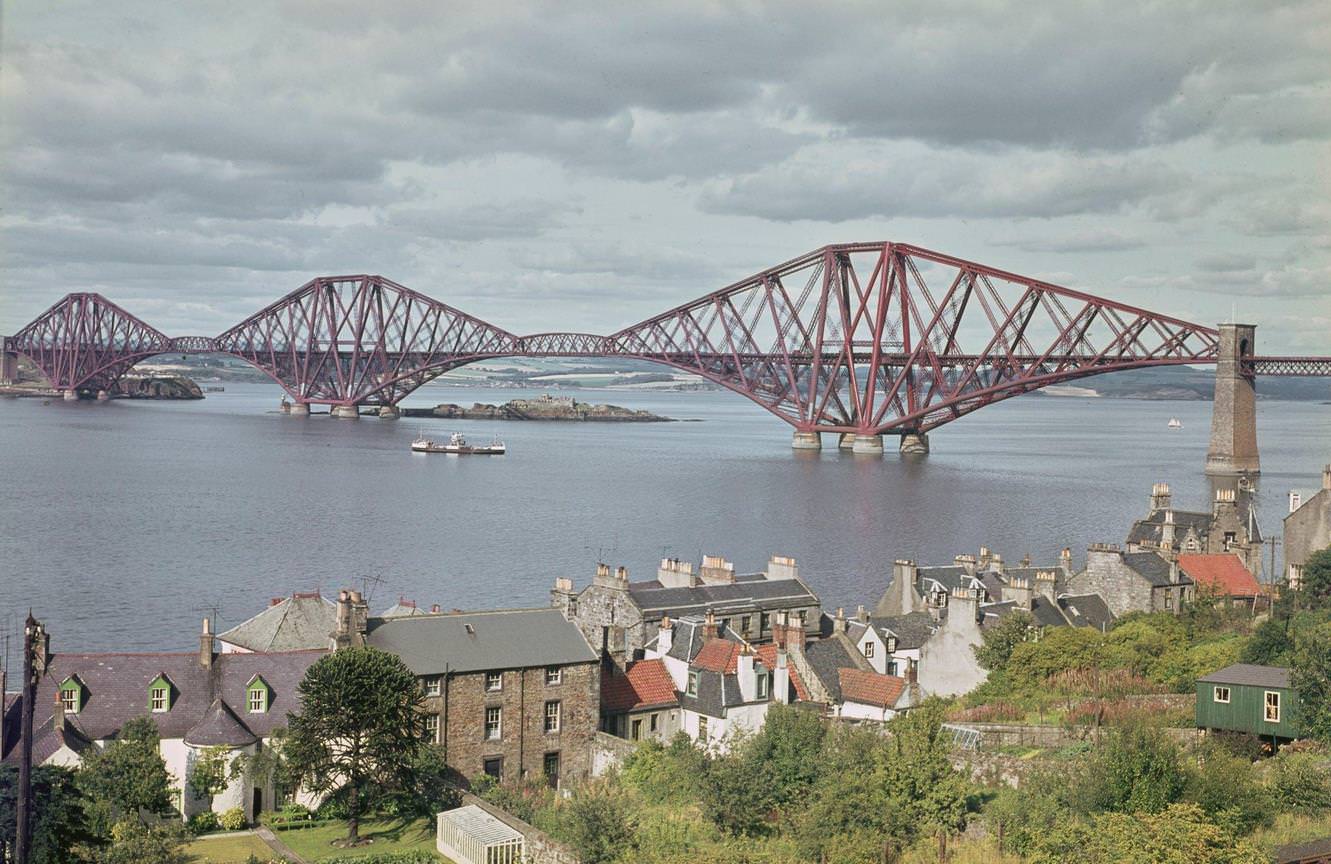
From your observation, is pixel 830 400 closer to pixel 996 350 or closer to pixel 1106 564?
pixel 996 350

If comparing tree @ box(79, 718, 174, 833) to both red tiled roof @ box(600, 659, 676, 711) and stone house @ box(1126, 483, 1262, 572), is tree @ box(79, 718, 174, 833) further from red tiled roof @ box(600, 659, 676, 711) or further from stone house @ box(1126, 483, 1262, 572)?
stone house @ box(1126, 483, 1262, 572)

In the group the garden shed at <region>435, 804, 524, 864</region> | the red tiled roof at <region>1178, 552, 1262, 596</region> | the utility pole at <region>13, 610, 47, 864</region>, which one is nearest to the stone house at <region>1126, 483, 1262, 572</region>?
the red tiled roof at <region>1178, 552, 1262, 596</region>

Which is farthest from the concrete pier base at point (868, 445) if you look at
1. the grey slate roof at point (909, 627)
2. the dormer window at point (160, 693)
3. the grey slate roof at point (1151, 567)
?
the dormer window at point (160, 693)

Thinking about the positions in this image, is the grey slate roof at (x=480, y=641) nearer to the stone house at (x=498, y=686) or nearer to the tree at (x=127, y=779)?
the stone house at (x=498, y=686)

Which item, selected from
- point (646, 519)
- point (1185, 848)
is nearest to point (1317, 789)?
point (1185, 848)

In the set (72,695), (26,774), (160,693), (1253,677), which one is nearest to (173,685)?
(160,693)

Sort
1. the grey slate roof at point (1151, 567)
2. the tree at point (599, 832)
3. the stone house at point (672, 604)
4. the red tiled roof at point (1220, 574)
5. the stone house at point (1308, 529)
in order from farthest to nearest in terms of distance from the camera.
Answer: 1. the stone house at point (1308, 529)
2. the red tiled roof at point (1220, 574)
3. the grey slate roof at point (1151, 567)
4. the stone house at point (672, 604)
5. the tree at point (599, 832)
